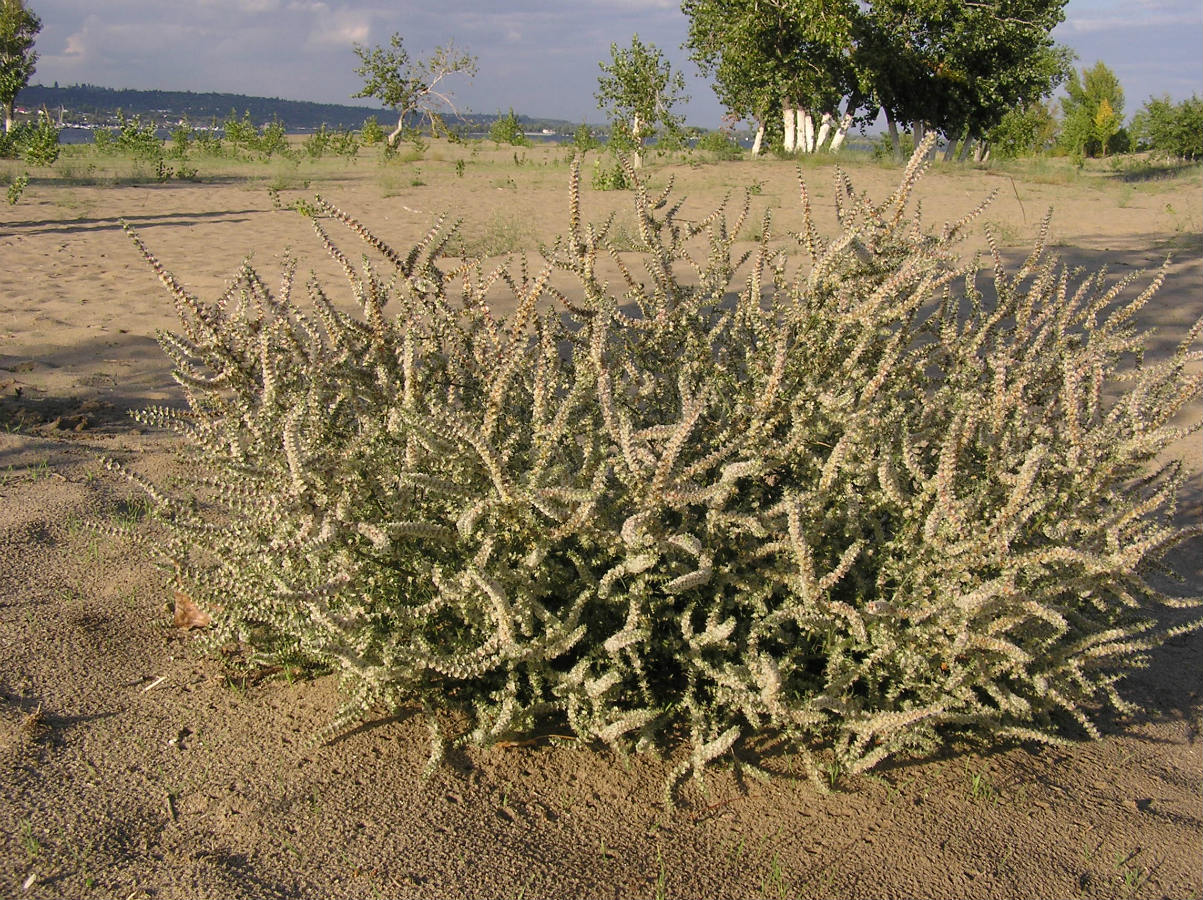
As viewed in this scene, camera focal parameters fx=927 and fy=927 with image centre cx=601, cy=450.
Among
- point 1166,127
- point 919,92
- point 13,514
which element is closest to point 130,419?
point 13,514

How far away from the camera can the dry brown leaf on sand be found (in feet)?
10.0

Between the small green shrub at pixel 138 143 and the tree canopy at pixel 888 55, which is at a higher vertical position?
the tree canopy at pixel 888 55

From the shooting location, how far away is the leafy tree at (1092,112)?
40.5 m

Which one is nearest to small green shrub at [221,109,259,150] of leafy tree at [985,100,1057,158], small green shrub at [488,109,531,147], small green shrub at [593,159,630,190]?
small green shrub at [488,109,531,147]

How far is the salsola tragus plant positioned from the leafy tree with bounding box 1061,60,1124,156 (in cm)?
4413

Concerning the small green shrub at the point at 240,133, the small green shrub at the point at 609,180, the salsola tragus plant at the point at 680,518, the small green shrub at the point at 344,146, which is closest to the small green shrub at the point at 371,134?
the small green shrub at the point at 344,146

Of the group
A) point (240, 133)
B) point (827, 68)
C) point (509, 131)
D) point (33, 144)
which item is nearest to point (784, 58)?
point (827, 68)

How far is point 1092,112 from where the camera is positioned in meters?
41.4

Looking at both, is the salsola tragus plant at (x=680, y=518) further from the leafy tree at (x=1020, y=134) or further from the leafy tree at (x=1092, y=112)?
the leafy tree at (x=1092, y=112)

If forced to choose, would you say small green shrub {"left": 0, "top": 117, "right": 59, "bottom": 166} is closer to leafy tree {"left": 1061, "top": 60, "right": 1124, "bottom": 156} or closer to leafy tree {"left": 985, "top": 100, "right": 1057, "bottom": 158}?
leafy tree {"left": 985, "top": 100, "right": 1057, "bottom": 158}

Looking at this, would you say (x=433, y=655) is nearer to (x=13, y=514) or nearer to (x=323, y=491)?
(x=323, y=491)

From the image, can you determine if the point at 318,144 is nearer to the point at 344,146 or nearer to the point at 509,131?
the point at 344,146

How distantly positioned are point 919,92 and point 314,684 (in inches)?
1085

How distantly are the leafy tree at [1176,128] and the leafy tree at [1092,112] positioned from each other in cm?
166
